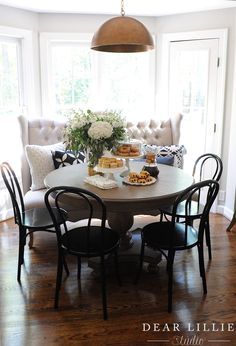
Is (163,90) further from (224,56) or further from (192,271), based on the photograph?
(192,271)

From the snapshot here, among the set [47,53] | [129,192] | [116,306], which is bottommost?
[116,306]

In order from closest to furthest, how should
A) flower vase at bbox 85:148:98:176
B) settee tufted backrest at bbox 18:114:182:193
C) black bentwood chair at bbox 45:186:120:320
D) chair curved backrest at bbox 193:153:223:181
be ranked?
black bentwood chair at bbox 45:186:120:320
flower vase at bbox 85:148:98:176
chair curved backrest at bbox 193:153:223:181
settee tufted backrest at bbox 18:114:182:193

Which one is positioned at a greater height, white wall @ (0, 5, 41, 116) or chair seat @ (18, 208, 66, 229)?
white wall @ (0, 5, 41, 116)

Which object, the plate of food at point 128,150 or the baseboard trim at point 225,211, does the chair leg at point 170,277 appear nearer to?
the plate of food at point 128,150

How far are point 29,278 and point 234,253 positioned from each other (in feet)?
6.07

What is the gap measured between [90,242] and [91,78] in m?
2.79

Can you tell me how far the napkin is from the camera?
8.61ft

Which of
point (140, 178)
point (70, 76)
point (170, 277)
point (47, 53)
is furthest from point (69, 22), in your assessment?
point (170, 277)

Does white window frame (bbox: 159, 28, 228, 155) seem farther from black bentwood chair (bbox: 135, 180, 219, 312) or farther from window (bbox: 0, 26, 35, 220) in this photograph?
black bentwood chair (bbox: 135, 180, 219, 312)

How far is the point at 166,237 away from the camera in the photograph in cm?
257

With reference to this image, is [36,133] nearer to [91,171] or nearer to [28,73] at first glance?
[28,73]

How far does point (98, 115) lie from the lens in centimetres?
287

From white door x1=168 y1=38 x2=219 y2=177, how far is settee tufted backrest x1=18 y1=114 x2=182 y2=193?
1.02 feet

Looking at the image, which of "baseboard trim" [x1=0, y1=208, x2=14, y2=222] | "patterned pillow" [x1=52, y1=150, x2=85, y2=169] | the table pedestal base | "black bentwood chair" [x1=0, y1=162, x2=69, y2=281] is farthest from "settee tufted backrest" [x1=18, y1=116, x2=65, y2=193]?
the table pedestal base
